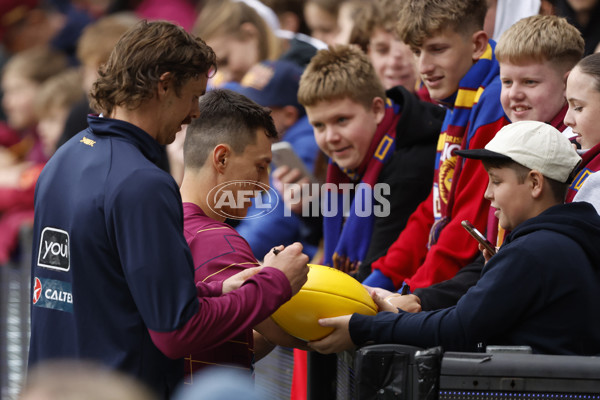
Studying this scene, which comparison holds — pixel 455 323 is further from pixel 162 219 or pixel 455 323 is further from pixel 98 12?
pixel 98 12

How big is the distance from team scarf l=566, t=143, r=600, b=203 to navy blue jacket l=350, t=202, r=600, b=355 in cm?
49

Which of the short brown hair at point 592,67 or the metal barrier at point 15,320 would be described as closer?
the short brown hair at point 592,67

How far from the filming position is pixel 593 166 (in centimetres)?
418

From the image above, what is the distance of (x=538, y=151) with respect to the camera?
382 cm

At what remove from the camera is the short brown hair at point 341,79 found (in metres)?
5.73

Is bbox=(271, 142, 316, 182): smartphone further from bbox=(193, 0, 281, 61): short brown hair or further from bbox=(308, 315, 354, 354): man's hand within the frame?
bbox=(308, 315, 354, 354): man's hand

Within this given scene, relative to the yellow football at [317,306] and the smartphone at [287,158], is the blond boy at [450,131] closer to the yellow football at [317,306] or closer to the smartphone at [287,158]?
the yellow football at [317,306]

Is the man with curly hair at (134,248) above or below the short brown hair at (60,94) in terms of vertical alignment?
below

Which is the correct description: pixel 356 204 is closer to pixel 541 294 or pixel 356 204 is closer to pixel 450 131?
pixel 450 131

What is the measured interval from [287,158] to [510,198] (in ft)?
7.74

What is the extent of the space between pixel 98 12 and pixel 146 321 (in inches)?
350

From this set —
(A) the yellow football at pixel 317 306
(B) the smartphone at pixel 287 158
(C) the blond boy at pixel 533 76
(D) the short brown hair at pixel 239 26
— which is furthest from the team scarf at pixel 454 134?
(D) the short brown hair at pixel 239 26

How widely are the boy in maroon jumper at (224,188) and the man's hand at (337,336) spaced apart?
0.22 metres

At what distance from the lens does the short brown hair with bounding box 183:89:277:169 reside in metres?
4.25
